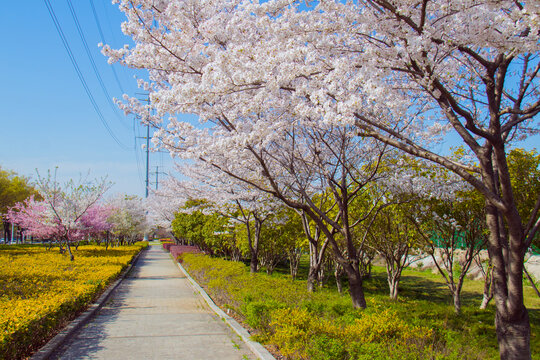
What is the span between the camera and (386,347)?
457 cm

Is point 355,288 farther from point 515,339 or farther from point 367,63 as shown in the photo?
point 367,63

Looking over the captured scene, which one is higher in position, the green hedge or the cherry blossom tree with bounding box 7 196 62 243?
the cherry blossom tree with bounding box 7 196 62 243

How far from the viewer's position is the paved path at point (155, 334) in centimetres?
611

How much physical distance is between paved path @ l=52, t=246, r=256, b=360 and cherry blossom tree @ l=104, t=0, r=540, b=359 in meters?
3.37

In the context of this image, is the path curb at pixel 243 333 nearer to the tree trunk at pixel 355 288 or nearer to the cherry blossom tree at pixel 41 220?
the tree trunk at pixel 355 288

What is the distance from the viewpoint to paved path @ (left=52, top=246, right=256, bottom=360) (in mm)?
6105

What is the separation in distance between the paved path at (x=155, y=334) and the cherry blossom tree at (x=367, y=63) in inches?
133

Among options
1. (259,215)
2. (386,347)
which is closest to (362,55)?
(386,347)

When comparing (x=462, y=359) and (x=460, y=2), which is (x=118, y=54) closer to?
(x=460, y=2)

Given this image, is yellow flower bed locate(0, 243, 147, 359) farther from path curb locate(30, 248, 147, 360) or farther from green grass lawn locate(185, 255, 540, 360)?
green grass lawn locate(185, 255, 540, 360)

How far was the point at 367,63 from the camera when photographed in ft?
16.1

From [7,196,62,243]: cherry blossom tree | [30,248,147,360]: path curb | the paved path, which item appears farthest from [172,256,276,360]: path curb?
[7,196,62,243]: cherry blossom tree

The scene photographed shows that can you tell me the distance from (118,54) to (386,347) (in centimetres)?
603

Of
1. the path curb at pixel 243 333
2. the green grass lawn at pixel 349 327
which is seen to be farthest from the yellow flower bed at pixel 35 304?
the green grass lawn at pixel 349 327
